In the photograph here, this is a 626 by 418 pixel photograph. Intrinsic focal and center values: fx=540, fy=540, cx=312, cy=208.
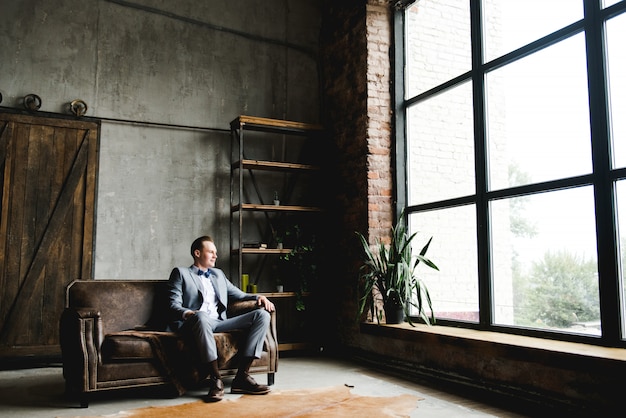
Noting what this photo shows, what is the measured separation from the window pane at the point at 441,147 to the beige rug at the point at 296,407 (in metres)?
1.99

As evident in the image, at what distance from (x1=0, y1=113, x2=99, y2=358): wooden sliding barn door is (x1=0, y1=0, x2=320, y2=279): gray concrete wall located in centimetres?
17

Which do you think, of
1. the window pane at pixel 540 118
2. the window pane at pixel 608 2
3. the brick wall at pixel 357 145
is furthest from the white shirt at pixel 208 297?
the window pane at pixel 608 2

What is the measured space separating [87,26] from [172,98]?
3.55 feet

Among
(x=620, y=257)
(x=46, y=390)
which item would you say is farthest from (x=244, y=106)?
(x=620, y=257)

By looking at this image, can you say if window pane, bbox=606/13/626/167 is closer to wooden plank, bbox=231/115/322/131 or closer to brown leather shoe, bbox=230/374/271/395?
brown leather shoe, bbox=230/374/271/395

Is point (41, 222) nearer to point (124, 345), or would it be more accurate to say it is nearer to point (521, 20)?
point (124, 345)

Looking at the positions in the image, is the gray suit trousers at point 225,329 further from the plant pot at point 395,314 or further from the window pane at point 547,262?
the window pane at point 547,262


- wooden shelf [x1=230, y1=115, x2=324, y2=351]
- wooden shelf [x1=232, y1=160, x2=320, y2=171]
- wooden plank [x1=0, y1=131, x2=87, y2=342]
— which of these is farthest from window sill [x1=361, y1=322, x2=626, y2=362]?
wooden plank [x1=0, y1=131, x2=87, y2=342]

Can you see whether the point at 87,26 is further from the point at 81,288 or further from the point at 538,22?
the point at 538,22

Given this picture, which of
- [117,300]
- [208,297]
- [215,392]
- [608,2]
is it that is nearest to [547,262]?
[608,2]

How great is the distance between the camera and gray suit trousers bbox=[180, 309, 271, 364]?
379cm

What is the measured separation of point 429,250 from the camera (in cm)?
510

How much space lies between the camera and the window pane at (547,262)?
3.54 meters

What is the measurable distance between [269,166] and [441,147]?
1.82 metres
